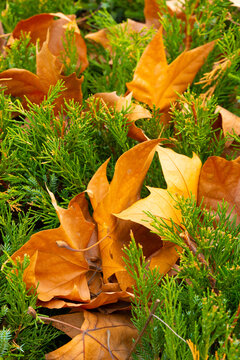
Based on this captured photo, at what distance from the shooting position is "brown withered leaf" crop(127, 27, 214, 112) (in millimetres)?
1489

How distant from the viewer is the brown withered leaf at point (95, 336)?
3.34 feet

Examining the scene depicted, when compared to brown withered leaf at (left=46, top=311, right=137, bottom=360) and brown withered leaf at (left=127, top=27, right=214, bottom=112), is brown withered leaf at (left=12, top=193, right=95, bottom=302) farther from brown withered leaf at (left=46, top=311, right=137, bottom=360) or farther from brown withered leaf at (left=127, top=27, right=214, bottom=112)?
brown withered leaf at (left=127, top=27, right=214, bottom=112)

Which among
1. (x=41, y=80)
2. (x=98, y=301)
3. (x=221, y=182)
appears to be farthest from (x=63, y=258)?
(x=41, y=80)

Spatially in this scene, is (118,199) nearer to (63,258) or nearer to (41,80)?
(63,258)

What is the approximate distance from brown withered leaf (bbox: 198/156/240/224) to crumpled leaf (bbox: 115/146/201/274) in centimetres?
3

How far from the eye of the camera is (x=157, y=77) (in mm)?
1508

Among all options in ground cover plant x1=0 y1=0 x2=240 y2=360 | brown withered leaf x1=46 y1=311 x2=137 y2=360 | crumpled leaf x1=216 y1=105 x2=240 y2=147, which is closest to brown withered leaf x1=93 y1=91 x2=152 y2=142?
ground cover plant x1=0 y1=0 x2=240 y2=360

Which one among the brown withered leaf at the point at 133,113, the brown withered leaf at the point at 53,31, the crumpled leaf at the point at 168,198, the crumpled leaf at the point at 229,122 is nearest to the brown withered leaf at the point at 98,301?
the crumpled leaf at the point at 168,198

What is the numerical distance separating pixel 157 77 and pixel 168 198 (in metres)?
0.53

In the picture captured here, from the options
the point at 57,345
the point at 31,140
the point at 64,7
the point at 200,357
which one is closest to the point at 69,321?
the point at 57,345

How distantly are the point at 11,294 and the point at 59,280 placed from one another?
0.16 m

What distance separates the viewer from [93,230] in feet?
4.02

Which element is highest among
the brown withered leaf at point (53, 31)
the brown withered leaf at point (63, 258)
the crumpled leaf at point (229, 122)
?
the crumpled leaf at point (229, 122)

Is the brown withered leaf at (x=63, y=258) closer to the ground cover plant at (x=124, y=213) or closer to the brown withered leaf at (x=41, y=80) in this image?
the ground cover plant at (x=124, y=213)
